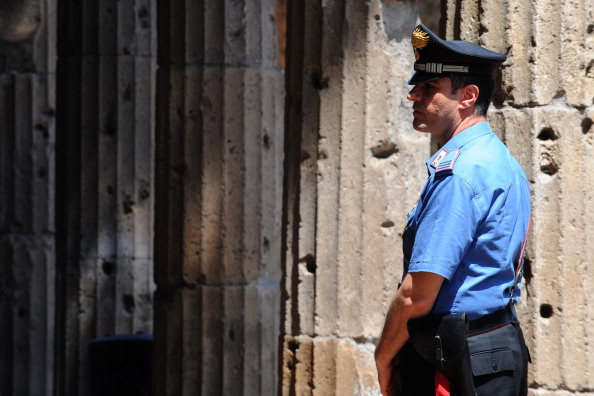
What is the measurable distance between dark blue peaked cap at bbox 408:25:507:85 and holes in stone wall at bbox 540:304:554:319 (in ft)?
3.39

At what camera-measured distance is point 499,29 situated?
195 inches

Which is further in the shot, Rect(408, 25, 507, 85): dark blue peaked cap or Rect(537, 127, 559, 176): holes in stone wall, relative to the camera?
Rect(537, 127, 559, 176): holes in stone wall

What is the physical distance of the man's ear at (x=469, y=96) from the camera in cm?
421

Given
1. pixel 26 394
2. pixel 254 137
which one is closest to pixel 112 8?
pixel 254 137

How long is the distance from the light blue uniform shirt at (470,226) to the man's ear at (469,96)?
114 mm

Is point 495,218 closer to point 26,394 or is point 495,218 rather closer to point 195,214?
point 195,214

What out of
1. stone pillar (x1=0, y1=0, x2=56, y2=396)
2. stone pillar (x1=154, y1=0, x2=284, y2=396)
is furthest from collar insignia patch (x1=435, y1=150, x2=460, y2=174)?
stone pillar (x1=0, y1=0, x2=56, y2=396)

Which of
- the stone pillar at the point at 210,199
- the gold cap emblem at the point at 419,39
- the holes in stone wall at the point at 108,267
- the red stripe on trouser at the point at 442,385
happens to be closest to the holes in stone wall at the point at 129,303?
the holes in stone wall at the point at 108,267

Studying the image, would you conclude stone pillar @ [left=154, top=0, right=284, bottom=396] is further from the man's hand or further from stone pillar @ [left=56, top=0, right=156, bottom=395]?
the man's hand

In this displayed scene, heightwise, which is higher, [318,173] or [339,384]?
[318,173]

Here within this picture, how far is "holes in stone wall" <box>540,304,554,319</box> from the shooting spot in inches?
192

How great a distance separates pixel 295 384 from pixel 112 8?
16.2ft

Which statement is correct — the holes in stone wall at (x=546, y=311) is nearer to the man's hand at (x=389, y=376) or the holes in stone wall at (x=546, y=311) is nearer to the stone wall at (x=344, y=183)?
the man's hand at (x=389, y=376)

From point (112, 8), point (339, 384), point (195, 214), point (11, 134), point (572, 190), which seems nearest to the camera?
point (572, 190)
